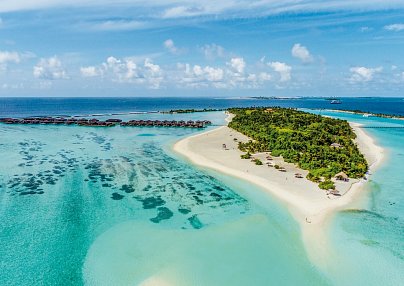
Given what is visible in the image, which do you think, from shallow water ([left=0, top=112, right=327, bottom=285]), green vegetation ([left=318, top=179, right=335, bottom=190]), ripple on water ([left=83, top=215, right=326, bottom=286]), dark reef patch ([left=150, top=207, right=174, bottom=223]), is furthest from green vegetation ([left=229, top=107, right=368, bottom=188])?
dark reef patch ([left=150, top=207, right=174, bottom=223])

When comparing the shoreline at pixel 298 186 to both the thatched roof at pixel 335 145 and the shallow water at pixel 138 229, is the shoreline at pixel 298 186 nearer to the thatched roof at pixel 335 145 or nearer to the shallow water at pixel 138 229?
the shallow water at pixel 138 229

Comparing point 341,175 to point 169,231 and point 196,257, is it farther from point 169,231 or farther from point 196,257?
point 196,257

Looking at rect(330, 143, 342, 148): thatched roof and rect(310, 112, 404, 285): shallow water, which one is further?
rect(330, 143, 342, 148): thatched roof

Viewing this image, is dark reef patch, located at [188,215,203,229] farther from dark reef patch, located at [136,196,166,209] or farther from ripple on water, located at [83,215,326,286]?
dark reef patch, located at [136,196,166,209]

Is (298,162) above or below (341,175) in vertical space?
above

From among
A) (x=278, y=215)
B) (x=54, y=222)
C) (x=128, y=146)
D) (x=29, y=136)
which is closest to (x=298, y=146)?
(x=278, y=215)

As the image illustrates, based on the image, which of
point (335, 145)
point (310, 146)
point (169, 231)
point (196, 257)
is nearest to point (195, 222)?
point (169, 231)
